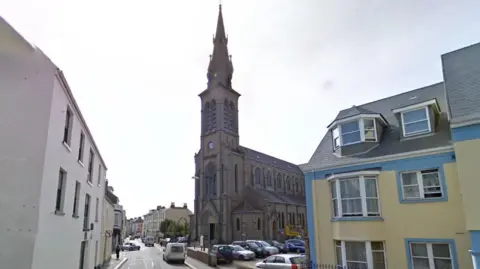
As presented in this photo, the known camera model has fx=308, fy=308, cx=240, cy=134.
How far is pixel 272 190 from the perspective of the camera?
60.5 meters

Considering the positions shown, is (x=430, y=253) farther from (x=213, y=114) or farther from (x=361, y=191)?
(x=213, y=114)

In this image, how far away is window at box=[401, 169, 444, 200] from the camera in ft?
42.3

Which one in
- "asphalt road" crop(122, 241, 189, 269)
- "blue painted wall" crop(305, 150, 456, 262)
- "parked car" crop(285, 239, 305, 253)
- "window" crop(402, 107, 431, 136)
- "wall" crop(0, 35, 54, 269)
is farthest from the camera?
"parked car" crop(285, 239, 305, 253)

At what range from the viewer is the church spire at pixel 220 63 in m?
57.9

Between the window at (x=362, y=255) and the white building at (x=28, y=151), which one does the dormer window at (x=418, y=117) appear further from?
the white building at (x=28, y=151)

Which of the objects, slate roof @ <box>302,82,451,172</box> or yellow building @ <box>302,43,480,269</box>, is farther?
slate roof @ <box>302,82,451,172</box>

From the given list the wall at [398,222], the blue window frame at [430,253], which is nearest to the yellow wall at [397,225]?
the wall at [398,222]

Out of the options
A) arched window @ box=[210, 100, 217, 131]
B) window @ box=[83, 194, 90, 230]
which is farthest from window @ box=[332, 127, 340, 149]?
arched window @ box=[210, 100, 217, 131]

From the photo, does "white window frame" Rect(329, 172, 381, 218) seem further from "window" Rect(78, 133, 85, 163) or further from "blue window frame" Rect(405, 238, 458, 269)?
"window" Rect(78, 133, 85, 163)

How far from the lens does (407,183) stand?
13.7 meters

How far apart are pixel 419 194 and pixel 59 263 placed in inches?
563

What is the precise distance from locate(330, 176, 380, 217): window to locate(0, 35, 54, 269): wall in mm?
12527

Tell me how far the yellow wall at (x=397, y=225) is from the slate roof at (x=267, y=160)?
133 ft

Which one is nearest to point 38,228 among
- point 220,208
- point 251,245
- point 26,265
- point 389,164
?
point 26,265
